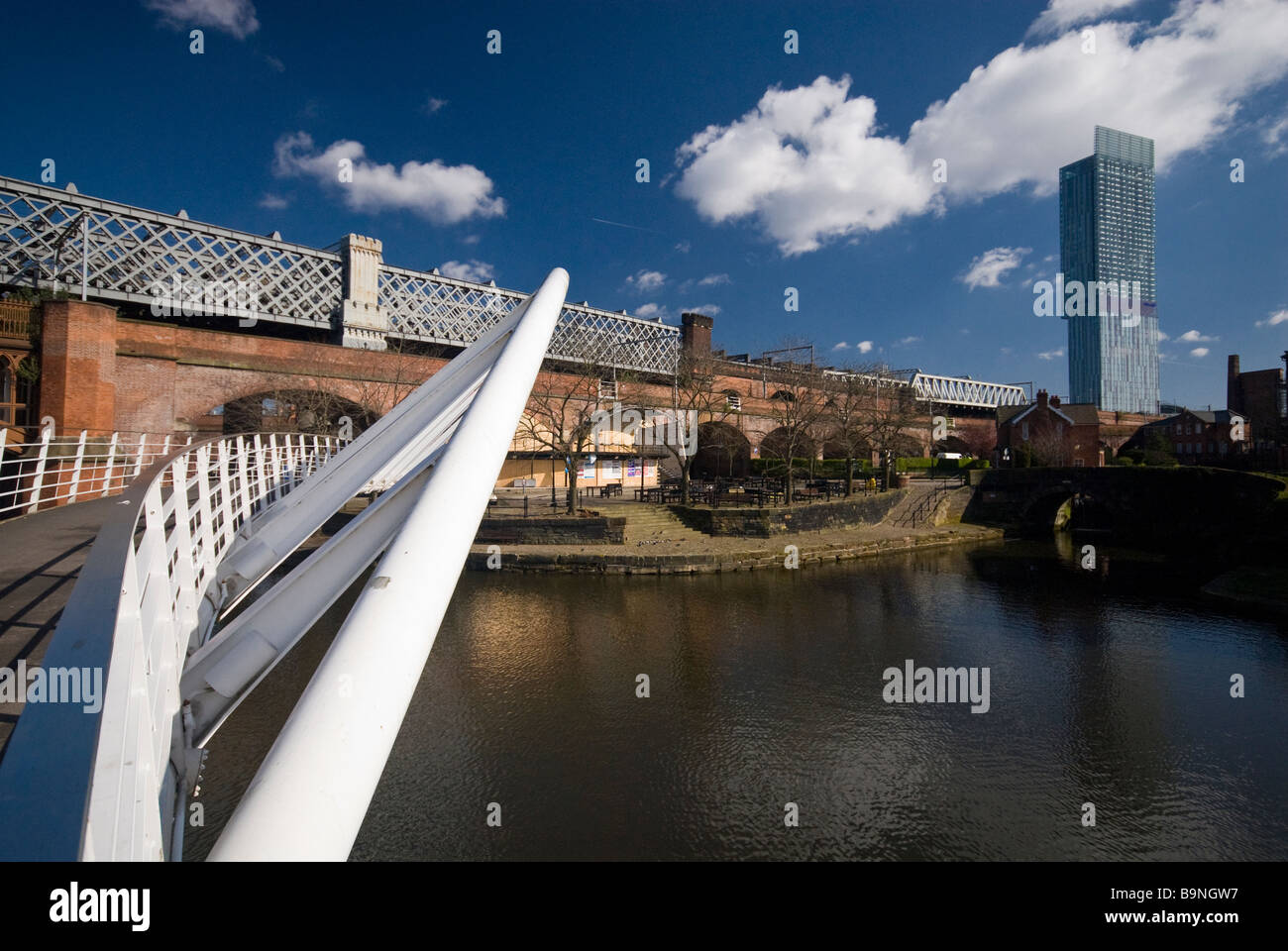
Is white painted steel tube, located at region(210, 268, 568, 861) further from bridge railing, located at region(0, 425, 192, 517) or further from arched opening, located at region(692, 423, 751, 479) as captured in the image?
arched opening, located at region(692, 423, 751, 479)

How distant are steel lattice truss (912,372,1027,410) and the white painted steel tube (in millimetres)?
64441

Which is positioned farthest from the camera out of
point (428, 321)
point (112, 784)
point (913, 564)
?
point (428, 321)

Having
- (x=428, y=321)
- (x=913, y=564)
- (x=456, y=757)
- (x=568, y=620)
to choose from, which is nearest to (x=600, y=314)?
(x=428, y=321)

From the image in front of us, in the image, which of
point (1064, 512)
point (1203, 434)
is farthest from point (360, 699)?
point (1203, 434)

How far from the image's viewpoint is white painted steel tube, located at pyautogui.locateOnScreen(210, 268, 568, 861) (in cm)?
137

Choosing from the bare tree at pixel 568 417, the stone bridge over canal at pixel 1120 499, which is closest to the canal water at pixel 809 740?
the bare tree at pixel 568 417

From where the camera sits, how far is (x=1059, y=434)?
45062mm

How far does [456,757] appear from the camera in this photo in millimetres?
7051

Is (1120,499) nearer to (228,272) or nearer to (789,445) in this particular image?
(789,445)

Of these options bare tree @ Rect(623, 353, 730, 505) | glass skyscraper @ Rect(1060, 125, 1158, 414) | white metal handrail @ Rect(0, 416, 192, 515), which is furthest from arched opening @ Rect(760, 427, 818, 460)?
glass skyscraper @ Rect(1060, 125, 1158, 414)

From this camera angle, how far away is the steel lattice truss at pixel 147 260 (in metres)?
26.6

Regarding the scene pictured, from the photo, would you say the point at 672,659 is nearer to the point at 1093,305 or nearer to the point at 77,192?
the point at 1093,305

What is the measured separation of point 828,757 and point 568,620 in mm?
6755

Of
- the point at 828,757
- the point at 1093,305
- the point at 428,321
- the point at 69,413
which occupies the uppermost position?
the point at 428,321
